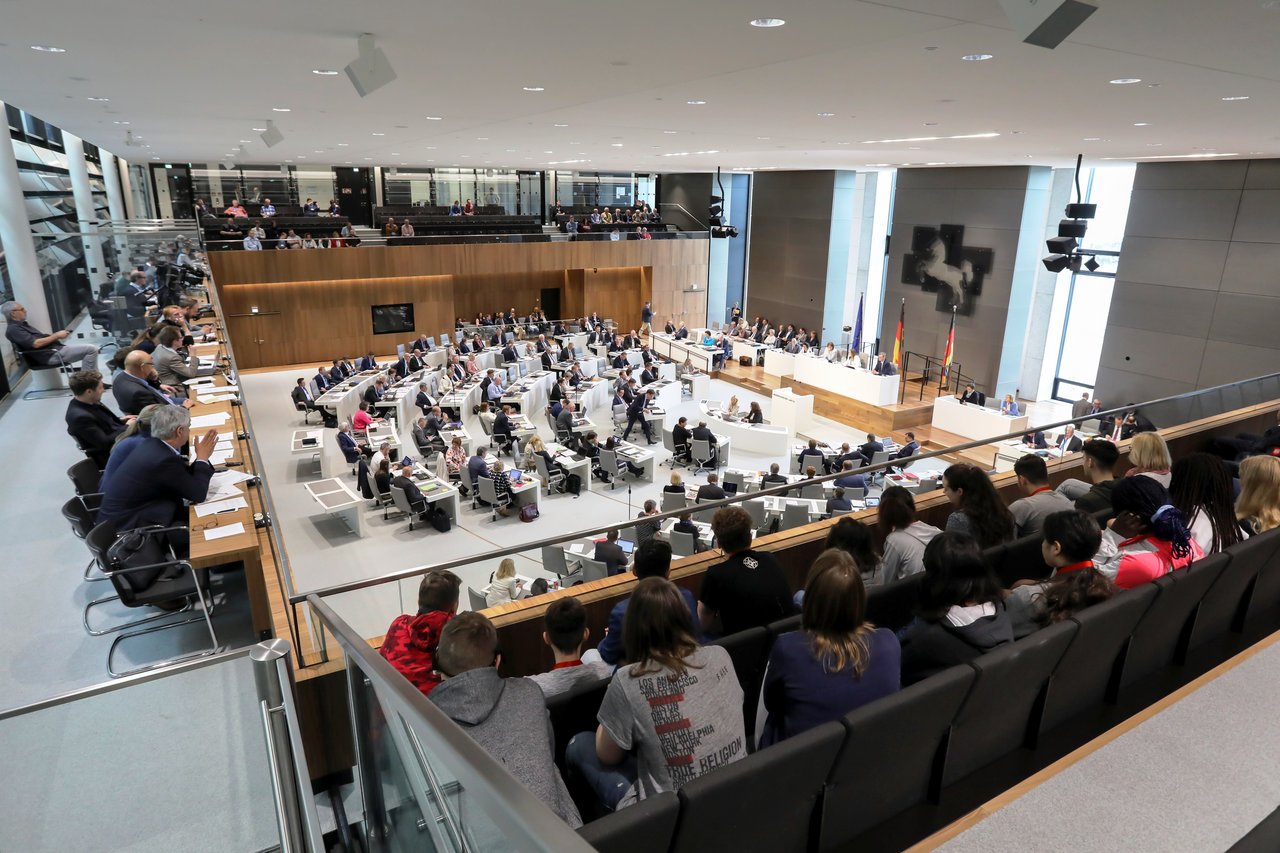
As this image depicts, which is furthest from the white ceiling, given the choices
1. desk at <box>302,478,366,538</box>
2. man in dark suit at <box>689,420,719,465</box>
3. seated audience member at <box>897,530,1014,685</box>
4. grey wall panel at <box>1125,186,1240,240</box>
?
man in dark suit at <box>689,420,719,465</box>

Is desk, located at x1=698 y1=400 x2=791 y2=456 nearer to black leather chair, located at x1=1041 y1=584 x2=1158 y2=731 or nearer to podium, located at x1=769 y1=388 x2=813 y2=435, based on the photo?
podium, located at x1=769 y1=388 x2=813 y2=435

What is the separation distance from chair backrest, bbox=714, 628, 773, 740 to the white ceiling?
283cm

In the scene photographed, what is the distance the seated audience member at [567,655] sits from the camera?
276cm

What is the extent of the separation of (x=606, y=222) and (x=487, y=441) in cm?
1448

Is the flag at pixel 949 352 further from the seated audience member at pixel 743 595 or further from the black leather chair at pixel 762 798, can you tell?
the black leather chair at pixel 762 798

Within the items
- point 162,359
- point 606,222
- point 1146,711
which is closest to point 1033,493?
point 1146,711

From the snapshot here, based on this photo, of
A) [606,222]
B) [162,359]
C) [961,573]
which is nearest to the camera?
[961,573]

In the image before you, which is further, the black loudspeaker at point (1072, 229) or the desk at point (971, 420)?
the desk at point (971, 420)

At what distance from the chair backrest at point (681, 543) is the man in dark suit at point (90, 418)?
170 inches

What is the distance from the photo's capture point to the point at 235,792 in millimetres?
3012

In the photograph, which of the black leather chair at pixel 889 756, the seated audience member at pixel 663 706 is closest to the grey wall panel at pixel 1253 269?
the black leather chair at pixel 889 756

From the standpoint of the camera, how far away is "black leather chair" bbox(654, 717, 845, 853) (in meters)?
2.08

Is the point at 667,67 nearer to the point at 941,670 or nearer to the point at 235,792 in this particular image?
the point at 941,670

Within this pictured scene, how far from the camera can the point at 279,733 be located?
232cm
